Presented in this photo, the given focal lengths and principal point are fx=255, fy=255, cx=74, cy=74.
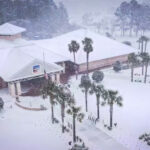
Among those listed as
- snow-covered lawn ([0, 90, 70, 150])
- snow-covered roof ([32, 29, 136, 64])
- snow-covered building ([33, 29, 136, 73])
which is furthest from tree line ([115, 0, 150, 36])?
snow-covered lawn ([0, 90, 70, 150])

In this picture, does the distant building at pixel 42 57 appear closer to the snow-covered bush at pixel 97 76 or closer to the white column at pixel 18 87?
the white column at pixel 18 87

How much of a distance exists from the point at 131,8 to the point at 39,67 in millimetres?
97798

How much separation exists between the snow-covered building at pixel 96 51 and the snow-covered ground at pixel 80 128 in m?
18.9

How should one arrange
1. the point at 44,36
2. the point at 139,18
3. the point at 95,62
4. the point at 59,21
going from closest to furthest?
the point at 95,62 → the point at 44,36 → the point at 139,18 → the point at 59,21

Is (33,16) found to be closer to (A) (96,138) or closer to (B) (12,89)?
(B) (12,89)

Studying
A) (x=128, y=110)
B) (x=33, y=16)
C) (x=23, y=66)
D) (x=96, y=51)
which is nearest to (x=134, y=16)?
(x=33, y=16)

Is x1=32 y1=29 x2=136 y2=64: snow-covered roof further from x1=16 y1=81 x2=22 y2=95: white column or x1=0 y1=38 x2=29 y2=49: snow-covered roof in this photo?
x1=16 y1=81 x2=22 y2=95: white column

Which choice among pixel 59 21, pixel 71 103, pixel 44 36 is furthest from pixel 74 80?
pixel 59 21

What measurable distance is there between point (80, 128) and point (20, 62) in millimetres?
22794

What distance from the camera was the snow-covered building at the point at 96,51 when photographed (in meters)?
70.0

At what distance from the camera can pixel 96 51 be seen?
74.0 metres

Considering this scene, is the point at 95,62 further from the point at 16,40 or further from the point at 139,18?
the point at 139,18

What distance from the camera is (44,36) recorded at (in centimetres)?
12188

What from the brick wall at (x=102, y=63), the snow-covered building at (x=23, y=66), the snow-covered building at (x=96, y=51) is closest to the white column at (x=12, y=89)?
the snow-covered building at (x=23, y=66)
